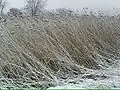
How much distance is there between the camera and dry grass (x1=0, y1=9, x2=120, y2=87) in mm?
4289

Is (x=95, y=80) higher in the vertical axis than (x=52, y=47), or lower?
lower

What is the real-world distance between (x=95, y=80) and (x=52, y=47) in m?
1.07

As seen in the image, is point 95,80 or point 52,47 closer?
point 95,80

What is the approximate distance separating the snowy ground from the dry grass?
192 millimetres

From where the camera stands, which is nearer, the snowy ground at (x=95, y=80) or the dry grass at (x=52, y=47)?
the snowy ground at (x=95, y=80)

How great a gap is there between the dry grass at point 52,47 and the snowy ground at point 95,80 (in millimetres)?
192

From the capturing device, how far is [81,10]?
6578mm

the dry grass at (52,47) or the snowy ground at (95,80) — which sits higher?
the dry grass at (52,47)

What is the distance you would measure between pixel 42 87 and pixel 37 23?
189 centimetres

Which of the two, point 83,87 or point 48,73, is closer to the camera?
point 83,87

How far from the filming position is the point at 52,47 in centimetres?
479

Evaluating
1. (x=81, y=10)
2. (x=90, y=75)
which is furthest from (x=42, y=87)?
(x=81, y=10)

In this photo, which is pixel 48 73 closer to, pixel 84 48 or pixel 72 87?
pixel 72 87

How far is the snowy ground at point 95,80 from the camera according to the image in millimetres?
3725
